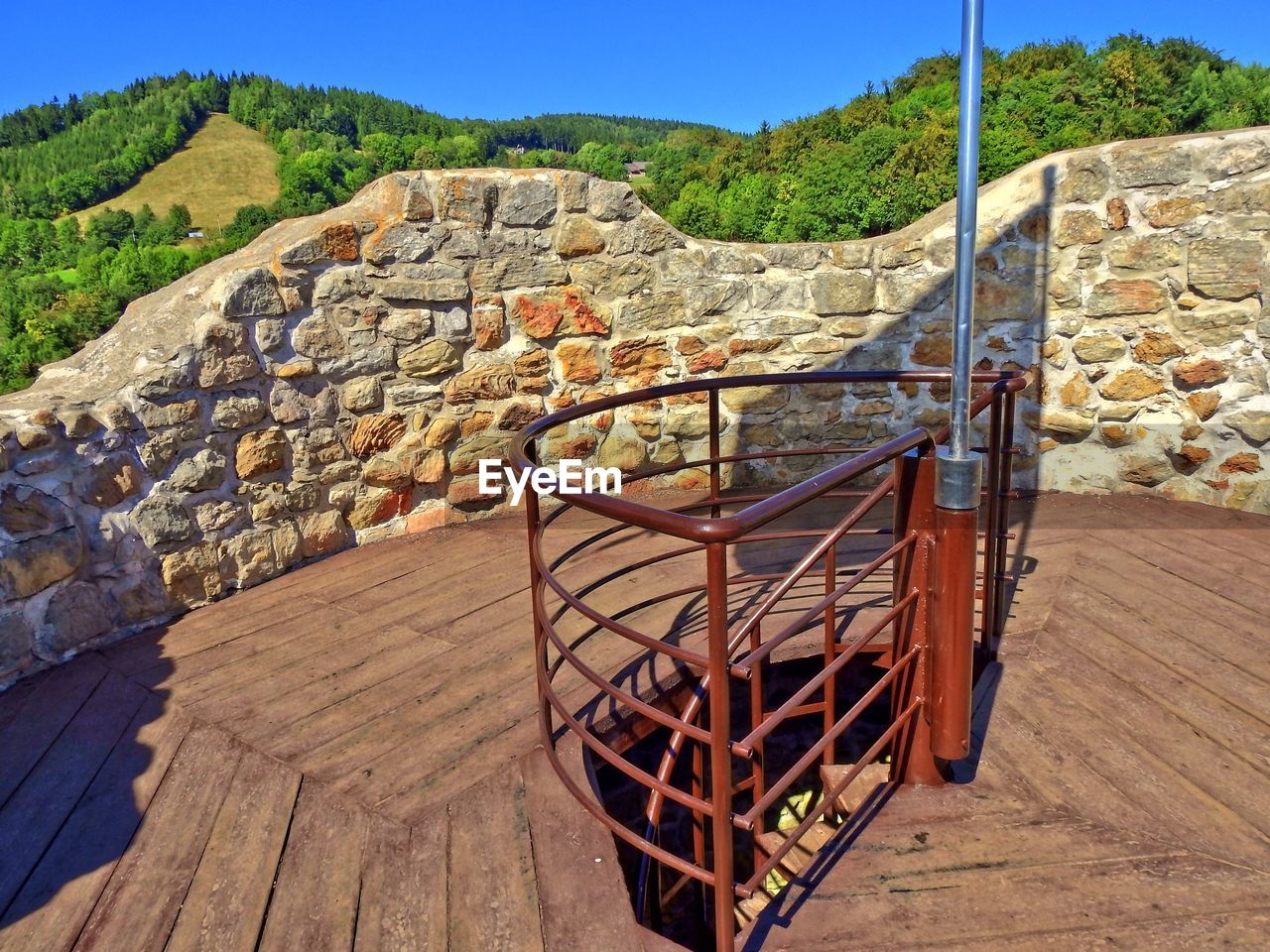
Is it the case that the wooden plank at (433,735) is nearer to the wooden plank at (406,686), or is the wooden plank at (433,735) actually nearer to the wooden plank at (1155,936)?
the wooden plank at (406,686)

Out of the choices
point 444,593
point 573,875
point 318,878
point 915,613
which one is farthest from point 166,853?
point 915,613

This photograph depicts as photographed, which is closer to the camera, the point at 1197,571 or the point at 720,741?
the point at 720,741

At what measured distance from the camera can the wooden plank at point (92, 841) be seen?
59.9 inches

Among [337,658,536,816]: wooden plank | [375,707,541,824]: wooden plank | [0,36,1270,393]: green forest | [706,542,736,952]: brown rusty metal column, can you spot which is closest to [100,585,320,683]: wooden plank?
[337,658,536,816]: wooden plank

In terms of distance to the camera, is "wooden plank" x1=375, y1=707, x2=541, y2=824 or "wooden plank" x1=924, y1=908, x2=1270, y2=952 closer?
"wooden plank" x1=924, y1=908, x2=1270, y2=952

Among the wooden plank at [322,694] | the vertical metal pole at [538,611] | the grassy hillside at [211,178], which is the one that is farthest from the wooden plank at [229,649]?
the grassy hillside at [211,178]

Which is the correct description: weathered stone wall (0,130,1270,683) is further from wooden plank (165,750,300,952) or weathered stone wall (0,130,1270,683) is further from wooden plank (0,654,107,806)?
wooden plank (165,750,300,952)

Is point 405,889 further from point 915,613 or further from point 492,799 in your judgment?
point 915,613

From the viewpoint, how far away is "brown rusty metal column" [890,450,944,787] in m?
1.68

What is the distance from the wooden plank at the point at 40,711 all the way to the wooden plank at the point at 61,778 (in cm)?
3

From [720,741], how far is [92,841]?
1.47 m

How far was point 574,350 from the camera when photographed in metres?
3.68

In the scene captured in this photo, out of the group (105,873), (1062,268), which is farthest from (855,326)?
(105,873)

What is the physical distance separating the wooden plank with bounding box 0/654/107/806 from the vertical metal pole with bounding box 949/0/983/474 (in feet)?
7.72
